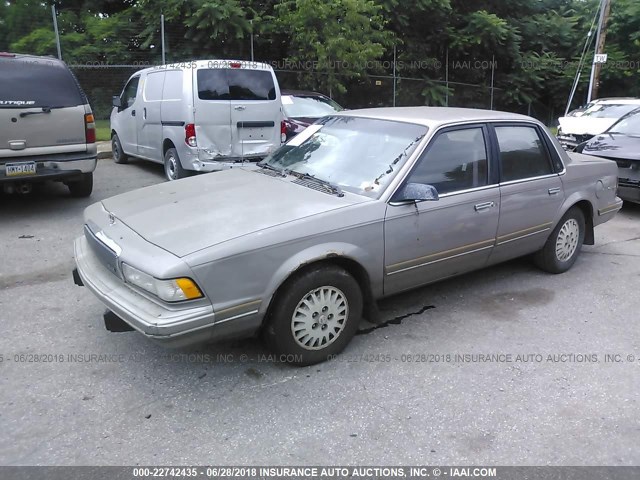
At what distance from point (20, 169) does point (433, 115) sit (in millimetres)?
4715

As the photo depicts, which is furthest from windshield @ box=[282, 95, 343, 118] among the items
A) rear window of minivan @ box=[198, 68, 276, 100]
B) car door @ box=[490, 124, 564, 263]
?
car door @ box=[490, 124, 564, 263]

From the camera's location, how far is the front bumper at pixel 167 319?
2984 millimetres

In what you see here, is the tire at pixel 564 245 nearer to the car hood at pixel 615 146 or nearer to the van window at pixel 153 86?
the car hood at pixel 615 146

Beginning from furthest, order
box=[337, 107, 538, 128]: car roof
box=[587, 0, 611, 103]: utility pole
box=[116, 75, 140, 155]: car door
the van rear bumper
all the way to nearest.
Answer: box=[587, 0, 611, 103]: utility pole
box=[116, 75, 140, 155]: car door
the van rear bumper
box=[337, 107, 538, 128]: car roof

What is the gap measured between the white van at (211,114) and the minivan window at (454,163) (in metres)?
4.60

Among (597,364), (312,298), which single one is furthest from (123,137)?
(597,364)

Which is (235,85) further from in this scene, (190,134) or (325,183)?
(325,183)

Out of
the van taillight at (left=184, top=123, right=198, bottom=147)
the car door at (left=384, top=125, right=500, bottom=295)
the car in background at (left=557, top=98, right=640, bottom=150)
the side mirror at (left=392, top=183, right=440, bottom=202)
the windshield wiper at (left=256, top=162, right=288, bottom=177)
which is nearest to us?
the side mirror at (left=392, top=183, right=440, bottom=202)

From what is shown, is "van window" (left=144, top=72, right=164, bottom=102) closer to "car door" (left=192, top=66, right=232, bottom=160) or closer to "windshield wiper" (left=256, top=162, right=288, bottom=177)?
"car door" (left=192, top=66, right=232, bottom=160)

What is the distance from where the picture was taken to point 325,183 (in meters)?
4.07

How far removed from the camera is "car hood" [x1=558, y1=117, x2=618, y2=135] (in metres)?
12.2

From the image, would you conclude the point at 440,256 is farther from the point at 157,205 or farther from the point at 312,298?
the point at 157,205

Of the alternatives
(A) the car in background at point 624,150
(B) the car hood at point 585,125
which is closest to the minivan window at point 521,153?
(A) the car in background at point 624,150

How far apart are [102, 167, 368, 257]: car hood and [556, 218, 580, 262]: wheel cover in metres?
2.45
